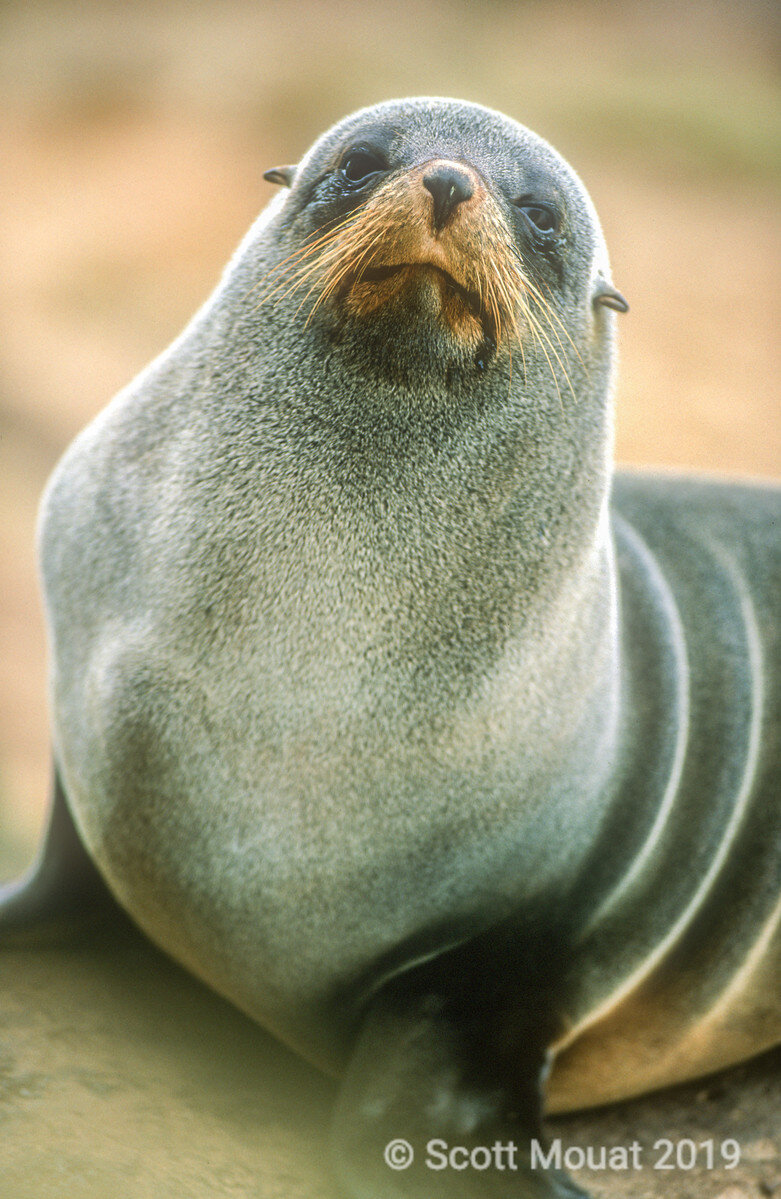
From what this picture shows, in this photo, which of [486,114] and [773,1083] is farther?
[773,1083]

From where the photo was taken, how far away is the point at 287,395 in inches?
91.5

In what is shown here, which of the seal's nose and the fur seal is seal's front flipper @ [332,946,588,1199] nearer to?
the fur seal

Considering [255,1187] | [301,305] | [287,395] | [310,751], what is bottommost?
[255,1187]

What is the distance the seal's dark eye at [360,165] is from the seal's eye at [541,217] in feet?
0.94

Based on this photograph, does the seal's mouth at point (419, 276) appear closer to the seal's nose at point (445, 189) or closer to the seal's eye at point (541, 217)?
the seal's nose at point (445, 189)

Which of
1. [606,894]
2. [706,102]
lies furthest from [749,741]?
[706,102]

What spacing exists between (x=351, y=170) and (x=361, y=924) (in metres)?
1.53

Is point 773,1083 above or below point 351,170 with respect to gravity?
below

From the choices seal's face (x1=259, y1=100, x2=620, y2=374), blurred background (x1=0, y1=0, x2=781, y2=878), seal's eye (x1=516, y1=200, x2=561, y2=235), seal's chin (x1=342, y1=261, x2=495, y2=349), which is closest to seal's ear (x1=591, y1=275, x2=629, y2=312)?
seal's face (x1=259, y1=100, x2=620, y2=374)

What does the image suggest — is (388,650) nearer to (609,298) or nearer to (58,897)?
(609,298)

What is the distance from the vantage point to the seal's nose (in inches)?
79.0

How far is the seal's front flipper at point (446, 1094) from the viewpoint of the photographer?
7.37 ft

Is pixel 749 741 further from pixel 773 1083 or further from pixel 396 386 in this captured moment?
pixel 396 386

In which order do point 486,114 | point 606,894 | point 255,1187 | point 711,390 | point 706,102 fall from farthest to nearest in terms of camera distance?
point 706,102, point 711,390, point 606,894, point 486,114, point 255,1187
